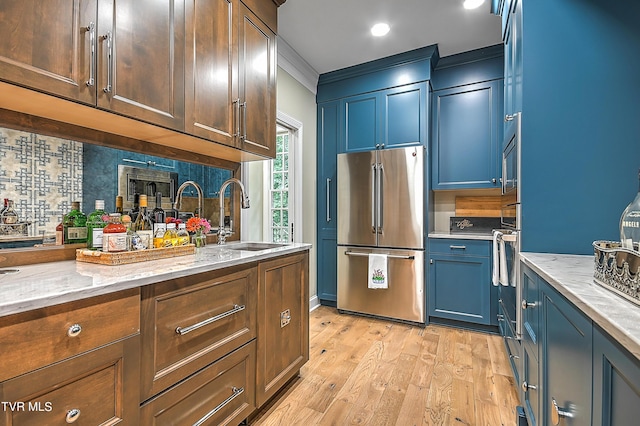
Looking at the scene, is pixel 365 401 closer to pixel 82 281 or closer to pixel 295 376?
pixel 295 376

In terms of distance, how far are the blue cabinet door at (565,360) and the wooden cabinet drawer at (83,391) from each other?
132 cm

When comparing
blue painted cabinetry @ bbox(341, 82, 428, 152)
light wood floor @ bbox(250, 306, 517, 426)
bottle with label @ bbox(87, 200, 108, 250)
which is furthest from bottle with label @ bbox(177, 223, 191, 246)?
blue painted cabinetry @ bbox(341, 82, 428, 152)

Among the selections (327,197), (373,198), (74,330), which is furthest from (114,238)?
(327,197)

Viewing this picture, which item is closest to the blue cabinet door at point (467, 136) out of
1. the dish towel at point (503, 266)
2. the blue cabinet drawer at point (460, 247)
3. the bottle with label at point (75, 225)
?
the blue cabinet drawer at point (460, 247)

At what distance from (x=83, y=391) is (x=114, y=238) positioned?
0.61 meters

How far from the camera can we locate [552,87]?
1.54 meters

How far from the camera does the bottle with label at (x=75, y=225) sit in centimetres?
142

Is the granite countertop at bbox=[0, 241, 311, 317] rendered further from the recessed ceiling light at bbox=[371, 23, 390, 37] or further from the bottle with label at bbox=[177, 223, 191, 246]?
the recessed ceiling light at bbox=[371, 23, 390, 37]

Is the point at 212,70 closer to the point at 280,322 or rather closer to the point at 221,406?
the point at 280,322

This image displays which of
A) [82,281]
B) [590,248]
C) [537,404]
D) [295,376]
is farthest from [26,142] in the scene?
[590,248]

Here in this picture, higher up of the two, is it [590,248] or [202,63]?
[202,63]

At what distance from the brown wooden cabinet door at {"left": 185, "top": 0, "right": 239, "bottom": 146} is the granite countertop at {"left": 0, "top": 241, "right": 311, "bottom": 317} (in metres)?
0.72

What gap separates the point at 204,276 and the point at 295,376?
1229 millimetres

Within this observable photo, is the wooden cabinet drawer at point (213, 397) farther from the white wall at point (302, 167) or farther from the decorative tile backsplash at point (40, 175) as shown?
the white wall at point (302, 167)
